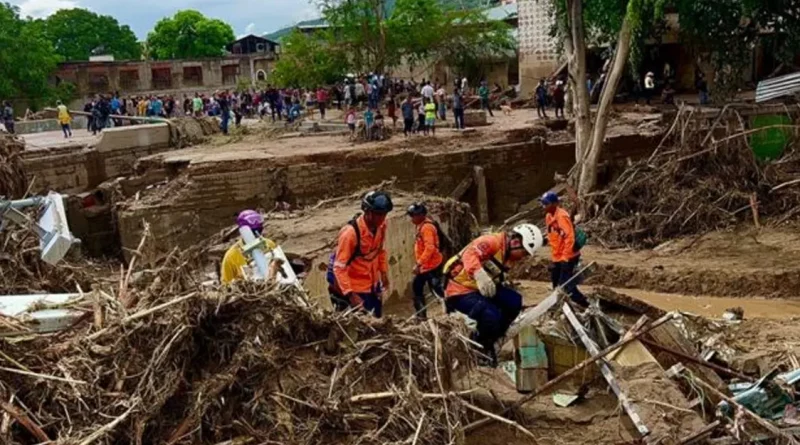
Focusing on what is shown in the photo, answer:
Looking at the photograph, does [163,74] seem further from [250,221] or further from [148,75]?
[250,221]

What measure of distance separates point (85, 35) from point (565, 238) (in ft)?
243

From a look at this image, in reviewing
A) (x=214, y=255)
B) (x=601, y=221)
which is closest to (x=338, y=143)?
(x=601, y=221)

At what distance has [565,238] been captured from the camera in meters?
9.16

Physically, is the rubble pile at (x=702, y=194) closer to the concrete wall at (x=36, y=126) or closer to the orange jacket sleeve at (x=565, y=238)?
the orange jacket sleeve at (x=565, y=238)

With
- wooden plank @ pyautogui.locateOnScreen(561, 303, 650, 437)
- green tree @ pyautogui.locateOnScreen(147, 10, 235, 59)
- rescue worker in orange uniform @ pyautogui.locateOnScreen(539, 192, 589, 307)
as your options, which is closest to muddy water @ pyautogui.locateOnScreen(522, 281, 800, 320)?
rescue worker in orange uniform @ pyautogui.locateOnScreen(539, 192, 589, 307)

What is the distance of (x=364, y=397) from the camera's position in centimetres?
452

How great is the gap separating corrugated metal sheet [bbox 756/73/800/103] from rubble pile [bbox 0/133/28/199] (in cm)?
1309

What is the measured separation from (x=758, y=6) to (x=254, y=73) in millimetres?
39476

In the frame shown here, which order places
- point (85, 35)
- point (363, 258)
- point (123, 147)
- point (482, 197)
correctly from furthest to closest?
point (85, 35) < point (123, 147) < point (482, 197) < point (363, 258)

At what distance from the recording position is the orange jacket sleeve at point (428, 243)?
28.6 feet

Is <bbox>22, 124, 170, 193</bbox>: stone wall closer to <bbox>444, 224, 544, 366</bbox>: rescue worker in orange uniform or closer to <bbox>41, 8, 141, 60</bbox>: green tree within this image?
<bbox>444, 224, 544, 366</bbox>: rescue worker in orange uniform

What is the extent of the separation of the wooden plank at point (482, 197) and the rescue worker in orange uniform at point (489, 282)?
1242 cm

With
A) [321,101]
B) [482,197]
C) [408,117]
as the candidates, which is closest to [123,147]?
[408,117]

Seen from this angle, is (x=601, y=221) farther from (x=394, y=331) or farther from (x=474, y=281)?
(x=394, y=331)
